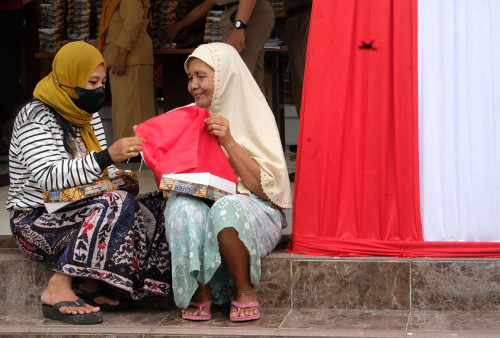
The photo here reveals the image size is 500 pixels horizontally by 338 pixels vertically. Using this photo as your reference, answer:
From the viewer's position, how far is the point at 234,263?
3744mm

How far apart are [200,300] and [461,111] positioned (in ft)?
4.51

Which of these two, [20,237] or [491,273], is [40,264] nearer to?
[20,237]

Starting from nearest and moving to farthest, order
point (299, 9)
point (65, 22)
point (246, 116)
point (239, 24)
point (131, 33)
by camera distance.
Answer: point (246, 116) < point (239, 24) < point (299, 9) < point (131, 33) < point (65, 22)

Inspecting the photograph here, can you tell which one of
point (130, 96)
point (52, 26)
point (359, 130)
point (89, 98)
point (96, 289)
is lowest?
point (96, 289)

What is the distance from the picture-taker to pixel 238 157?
12.8 ft

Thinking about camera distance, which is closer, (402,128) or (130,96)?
(402,128)

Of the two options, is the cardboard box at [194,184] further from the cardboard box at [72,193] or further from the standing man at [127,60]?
the standing man at [127,60]

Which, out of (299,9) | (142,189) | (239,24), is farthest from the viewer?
(299,9)

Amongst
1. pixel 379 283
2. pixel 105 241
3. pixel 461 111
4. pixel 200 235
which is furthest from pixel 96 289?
Result: pixel 461 111

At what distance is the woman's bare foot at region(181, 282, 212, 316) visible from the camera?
3814 millimetres

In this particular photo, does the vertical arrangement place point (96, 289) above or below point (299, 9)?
below

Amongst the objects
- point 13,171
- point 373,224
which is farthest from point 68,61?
point 373,224

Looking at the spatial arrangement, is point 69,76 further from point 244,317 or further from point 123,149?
point 244,317

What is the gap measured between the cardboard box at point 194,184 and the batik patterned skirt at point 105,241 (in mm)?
245
